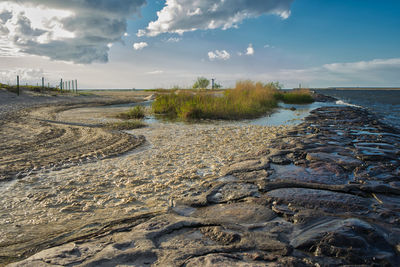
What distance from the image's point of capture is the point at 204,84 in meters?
31.8

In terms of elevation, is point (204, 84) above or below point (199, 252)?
above

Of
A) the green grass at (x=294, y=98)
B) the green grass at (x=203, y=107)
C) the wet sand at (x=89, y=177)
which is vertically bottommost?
the wet sand at (x=89, y=177)

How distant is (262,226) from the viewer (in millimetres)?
2010

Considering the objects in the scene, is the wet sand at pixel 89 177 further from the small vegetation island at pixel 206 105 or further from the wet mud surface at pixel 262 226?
the small vegetation island at pixel 206 105

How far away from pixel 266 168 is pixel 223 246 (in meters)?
2.07

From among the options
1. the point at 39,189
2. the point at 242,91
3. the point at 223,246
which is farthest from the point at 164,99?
the point at 223,246

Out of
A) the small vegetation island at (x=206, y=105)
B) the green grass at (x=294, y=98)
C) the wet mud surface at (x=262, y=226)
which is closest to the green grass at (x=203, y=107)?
the small vegetation island at (x=206, y=105)

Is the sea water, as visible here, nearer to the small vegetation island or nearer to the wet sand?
the small vegetation island

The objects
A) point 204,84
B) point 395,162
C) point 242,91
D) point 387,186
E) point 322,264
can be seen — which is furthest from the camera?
point 204,84

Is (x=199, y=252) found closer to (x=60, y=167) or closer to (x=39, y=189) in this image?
(x=39, y=189)

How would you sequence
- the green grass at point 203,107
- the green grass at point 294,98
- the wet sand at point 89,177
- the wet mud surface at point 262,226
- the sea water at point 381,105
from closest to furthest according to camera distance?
the wet mud surface at point 262,226
the wet sand at point 89,177
the green grass at point 203,107
the sea water at point 381,105
the green grass at point 294,98

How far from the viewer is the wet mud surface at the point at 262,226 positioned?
5.20 ft

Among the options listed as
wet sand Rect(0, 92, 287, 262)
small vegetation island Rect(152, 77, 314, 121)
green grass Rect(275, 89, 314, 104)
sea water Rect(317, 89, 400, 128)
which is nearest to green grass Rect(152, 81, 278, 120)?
small vegetation island Rect(152, 77, 314, 121)

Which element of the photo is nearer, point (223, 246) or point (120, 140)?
point (223, 246)
